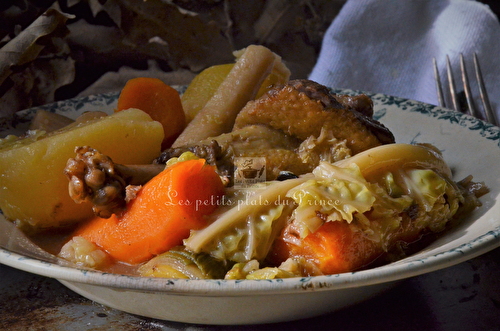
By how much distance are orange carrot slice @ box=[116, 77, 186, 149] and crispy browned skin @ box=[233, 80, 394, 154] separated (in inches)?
25.3

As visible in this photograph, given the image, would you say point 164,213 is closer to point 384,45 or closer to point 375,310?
point 375,310

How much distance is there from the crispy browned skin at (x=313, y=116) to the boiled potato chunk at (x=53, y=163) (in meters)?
0.53

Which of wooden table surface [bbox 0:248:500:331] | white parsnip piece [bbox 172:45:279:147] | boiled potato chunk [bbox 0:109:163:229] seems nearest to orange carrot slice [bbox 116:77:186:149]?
white parsnip piece [bbox 172:45:279:147]

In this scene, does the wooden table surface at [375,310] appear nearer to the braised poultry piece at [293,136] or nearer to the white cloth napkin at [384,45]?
the braised poultry piece at [293,136]

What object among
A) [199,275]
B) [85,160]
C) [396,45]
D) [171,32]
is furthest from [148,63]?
[199,275]

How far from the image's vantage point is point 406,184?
186 cm

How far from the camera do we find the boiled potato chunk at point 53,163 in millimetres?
1896

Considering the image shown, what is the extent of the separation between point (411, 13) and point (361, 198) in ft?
9.82

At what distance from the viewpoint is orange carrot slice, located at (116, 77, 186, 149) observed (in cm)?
258

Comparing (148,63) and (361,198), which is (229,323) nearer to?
(361,198)

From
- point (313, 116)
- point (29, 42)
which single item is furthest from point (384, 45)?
point (29, 42)

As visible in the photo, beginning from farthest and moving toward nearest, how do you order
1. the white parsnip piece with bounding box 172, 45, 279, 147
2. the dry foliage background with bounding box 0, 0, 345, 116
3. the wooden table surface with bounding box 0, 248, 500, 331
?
the dry foliage background with bounding box 0, 0, 345, 116, the white parsnip piece with bounding box 172, 45, 279, 147, the wooden table surface with bounding box 0, 248, 500, 331

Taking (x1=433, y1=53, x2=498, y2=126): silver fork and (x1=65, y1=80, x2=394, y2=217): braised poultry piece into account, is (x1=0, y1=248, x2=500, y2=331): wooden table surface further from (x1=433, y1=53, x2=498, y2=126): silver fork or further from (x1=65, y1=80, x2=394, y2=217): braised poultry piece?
(x1=433, y1=53, x2=498, y2=126): silver fork

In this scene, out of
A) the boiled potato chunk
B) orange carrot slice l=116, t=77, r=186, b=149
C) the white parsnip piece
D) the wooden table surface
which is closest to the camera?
the wooden table surface
